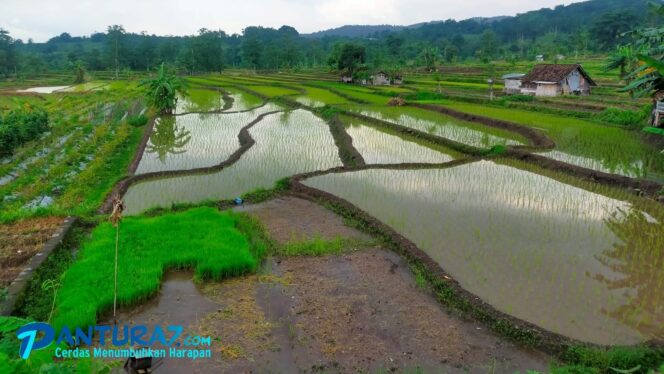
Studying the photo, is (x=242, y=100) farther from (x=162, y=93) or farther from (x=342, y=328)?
(x=342, y=328)

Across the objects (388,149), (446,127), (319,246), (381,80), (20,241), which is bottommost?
(319,246)

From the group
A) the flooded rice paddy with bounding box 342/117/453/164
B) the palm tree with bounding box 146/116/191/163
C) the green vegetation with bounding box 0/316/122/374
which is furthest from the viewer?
the palm tree with bounding box 146/116/191/163

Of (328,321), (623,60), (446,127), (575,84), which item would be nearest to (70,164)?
(328,321)

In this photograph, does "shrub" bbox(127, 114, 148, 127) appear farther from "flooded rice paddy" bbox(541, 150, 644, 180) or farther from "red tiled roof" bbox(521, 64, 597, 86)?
"red tiled roof" bbox(521, 64, 597, 86)

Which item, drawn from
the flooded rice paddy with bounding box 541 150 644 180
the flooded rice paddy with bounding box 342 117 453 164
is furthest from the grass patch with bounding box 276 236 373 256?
the flooded rice paddy with bounding box 541 150 644 180

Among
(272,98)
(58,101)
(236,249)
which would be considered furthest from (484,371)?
(58,101)

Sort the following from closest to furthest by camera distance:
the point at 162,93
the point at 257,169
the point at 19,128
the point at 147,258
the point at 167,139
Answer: the point at 147,258, the point at 257,169, the point at 19,128, the point at 167,139, the point at 162,93
